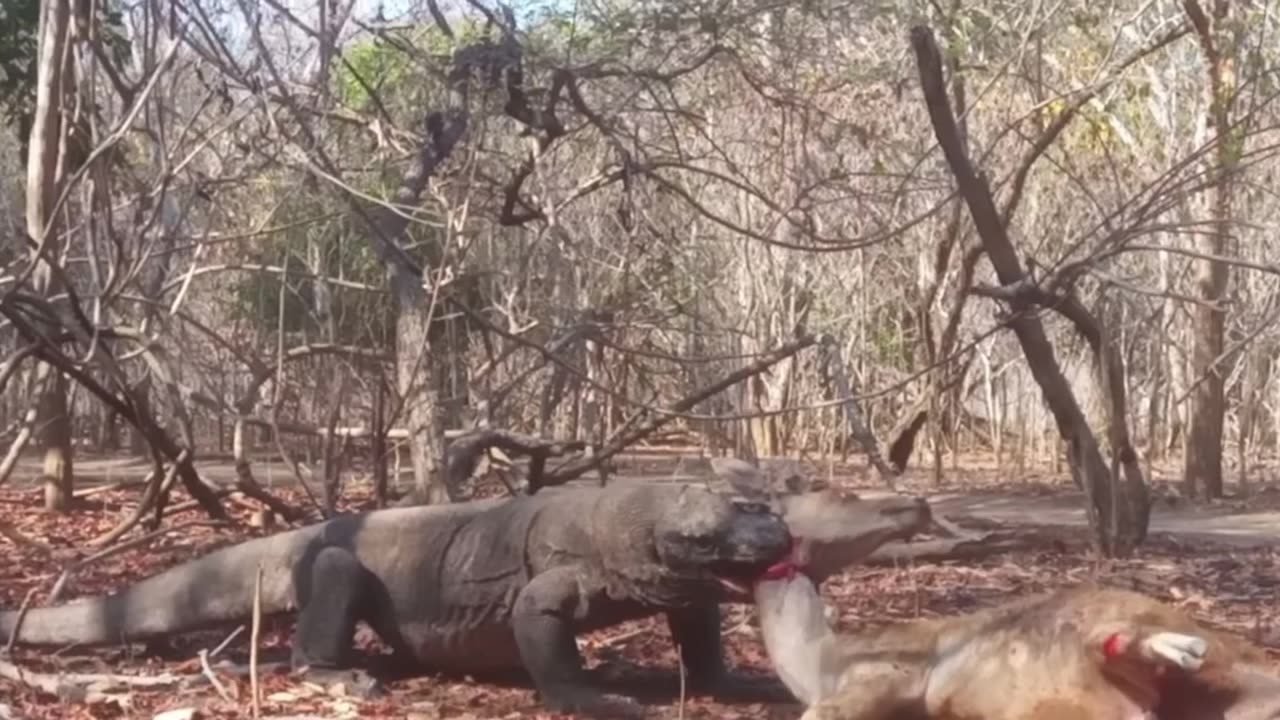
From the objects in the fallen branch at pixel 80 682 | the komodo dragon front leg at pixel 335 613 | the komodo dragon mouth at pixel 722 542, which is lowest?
the fallen branch at pixel 80 682

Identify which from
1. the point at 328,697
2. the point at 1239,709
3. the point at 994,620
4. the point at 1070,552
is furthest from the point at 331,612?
the point at 1070,552

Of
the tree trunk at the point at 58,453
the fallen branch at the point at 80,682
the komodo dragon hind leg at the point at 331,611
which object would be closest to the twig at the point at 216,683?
the fallen branch at the point at 80,682

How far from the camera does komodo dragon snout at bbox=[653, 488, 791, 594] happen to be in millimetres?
5645

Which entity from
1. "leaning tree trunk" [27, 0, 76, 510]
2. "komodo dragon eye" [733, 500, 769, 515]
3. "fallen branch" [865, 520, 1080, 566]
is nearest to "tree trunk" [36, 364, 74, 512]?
"leaning tree trunk" [27, 0, 76, 510]

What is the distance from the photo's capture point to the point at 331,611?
6855 mm

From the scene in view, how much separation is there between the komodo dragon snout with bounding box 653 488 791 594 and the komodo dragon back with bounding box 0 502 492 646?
1245 millimetres

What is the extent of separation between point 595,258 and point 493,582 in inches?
342

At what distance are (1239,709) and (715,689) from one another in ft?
8.46

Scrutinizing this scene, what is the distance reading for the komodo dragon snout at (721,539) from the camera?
5.64m

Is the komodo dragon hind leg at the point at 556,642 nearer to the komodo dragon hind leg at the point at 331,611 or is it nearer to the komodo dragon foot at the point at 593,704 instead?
the komodo dragon foot at the point at 593,704

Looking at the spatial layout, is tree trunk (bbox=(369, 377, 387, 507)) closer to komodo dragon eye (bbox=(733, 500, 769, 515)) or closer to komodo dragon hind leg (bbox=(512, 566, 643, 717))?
komodo dragon hind leg (bbox=(512, 566, 643, 717))

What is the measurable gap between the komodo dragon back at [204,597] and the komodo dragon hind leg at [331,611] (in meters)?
0.19

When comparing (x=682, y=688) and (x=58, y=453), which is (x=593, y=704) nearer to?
(x=682, y=688)

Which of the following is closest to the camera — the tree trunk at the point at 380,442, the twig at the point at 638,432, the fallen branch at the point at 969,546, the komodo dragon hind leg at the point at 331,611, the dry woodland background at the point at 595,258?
the komodo dragon hind leg at the point at 331,611
